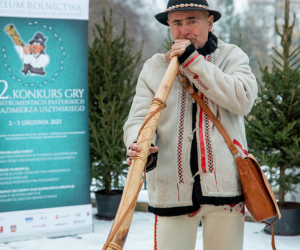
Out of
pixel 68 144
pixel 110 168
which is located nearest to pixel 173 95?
pixel 68 144

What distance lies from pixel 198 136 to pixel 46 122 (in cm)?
248

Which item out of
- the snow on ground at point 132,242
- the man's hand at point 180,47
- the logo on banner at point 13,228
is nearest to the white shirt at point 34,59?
the logo on banner at point 13,228

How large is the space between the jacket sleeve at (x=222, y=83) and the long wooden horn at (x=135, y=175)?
8 centimetres

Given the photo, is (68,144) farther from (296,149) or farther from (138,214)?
(296,149)

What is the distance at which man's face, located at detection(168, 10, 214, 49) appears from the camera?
1.72 meters

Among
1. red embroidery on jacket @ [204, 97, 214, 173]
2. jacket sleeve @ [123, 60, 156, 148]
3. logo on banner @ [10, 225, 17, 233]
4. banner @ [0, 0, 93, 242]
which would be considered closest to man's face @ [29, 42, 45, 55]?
banner @ [0, 0, 93, 242]

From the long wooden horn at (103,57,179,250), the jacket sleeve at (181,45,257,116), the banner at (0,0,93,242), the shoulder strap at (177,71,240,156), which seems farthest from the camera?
the banner at (0,0,93,242)

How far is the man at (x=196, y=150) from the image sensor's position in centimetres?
168

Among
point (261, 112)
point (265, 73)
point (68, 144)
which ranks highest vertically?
point (265, 73)

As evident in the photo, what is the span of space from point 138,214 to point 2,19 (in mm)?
2835

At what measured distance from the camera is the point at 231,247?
173 centimetres

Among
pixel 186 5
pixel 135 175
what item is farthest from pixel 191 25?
pixel 135 175

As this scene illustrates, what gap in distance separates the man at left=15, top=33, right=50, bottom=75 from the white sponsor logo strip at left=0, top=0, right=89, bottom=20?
0.75 feet

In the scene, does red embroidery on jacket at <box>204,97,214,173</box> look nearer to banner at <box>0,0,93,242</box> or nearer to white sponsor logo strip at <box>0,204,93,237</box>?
banner at <box>0,0,93,242</box>
